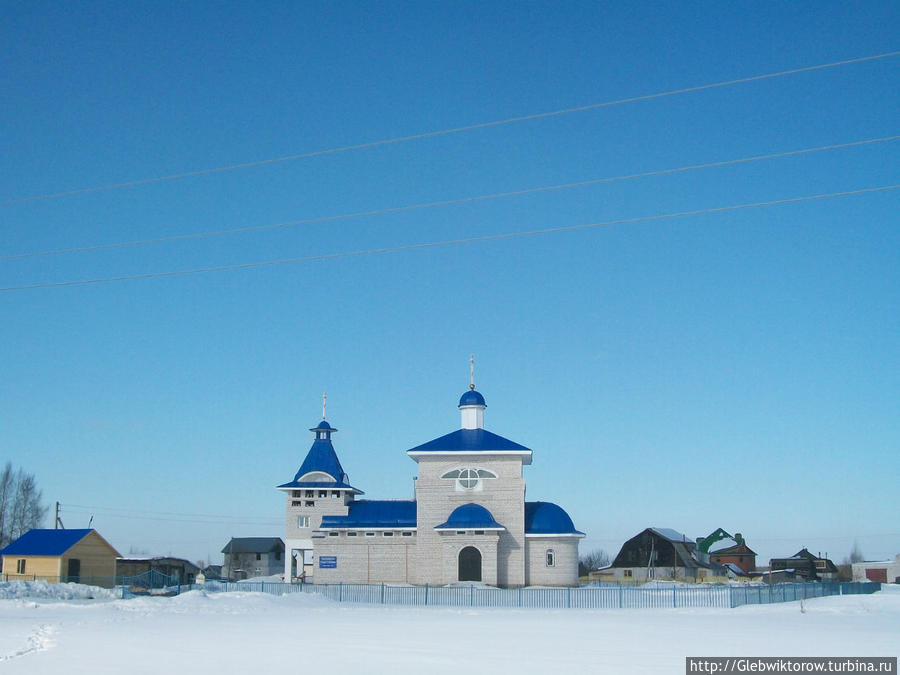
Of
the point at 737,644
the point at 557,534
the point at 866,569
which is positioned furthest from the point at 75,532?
the point at 866,569

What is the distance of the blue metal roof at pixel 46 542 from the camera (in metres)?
48.2

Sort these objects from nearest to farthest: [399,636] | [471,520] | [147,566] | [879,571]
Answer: [399,636], [471,520], [147,566], [879,571]

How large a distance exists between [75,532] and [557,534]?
1011 inches

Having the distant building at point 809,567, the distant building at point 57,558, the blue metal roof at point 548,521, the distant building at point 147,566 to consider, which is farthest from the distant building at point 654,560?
the distant building at point 57,558

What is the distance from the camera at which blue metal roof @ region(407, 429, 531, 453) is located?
158ft

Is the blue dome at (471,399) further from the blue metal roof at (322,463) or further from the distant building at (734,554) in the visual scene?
the distant building at (734,554)

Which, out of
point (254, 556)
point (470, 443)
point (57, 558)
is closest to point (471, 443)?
point (470, 443)

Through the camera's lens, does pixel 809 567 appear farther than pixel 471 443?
Yes

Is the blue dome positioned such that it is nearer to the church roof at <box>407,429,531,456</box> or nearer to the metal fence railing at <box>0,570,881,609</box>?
the church roof at <box>407,429,531,456</box>

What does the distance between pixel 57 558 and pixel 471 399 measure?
23.0m

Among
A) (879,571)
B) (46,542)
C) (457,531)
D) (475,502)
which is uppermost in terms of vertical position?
(475,502)

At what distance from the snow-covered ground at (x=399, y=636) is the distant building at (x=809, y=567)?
123 ft

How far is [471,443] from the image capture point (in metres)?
49.1

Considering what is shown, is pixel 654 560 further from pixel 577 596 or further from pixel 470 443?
pixel 577 596
